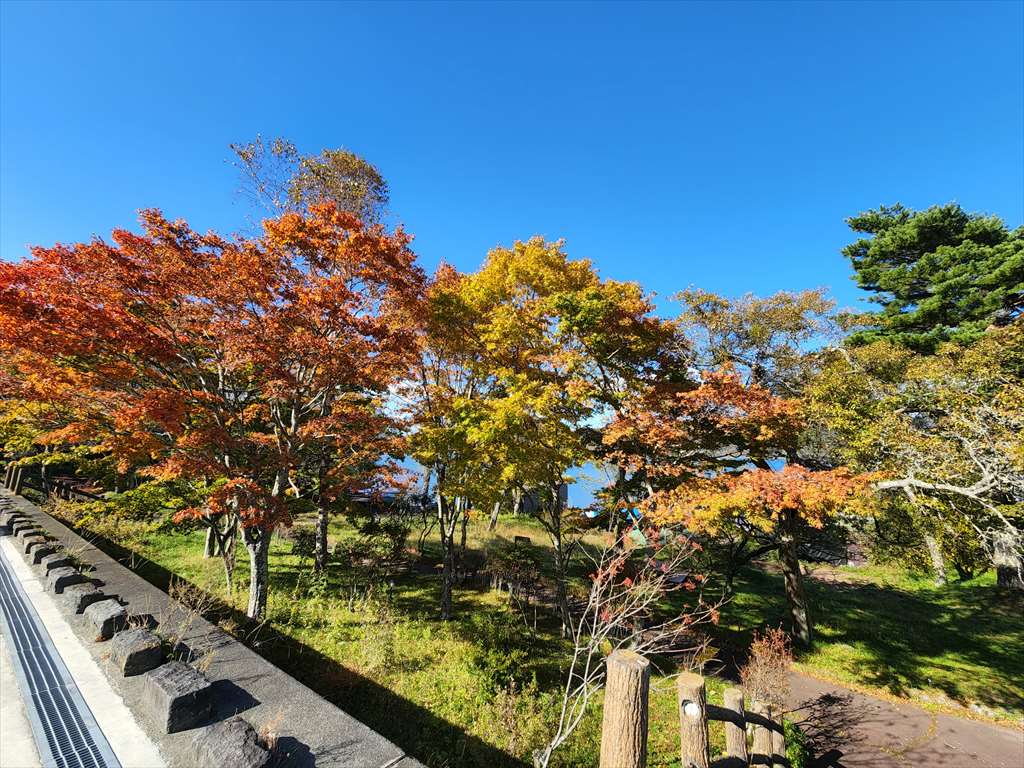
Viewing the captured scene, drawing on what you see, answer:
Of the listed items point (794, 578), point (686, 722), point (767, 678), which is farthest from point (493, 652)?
point (794, 578)

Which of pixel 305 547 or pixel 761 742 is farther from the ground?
pixel 305 547

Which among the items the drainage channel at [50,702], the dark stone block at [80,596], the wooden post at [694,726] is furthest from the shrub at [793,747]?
the dark stone block at [80,596]

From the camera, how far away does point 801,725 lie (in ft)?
28.7

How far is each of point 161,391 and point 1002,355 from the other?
18.6m

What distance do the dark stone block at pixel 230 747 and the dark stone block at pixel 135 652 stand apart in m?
1.56

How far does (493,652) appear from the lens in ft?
30.5

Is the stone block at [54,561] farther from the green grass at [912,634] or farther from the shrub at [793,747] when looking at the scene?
the green grass at [912,634]

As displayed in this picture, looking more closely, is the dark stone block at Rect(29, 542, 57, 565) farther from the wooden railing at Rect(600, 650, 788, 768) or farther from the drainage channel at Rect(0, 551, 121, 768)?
the wooden railing at Rect(600, 650, 788, 768)

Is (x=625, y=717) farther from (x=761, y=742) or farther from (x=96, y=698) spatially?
(x=96, y=698)

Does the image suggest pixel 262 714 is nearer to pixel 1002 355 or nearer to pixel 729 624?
pixel 729 624

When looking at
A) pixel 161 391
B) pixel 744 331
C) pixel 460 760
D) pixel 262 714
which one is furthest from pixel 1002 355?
pixel 161 391

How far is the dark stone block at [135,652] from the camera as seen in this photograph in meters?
4.20

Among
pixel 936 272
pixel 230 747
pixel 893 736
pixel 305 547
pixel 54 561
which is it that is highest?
pixel 936 272

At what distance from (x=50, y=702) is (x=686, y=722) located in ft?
21.0
